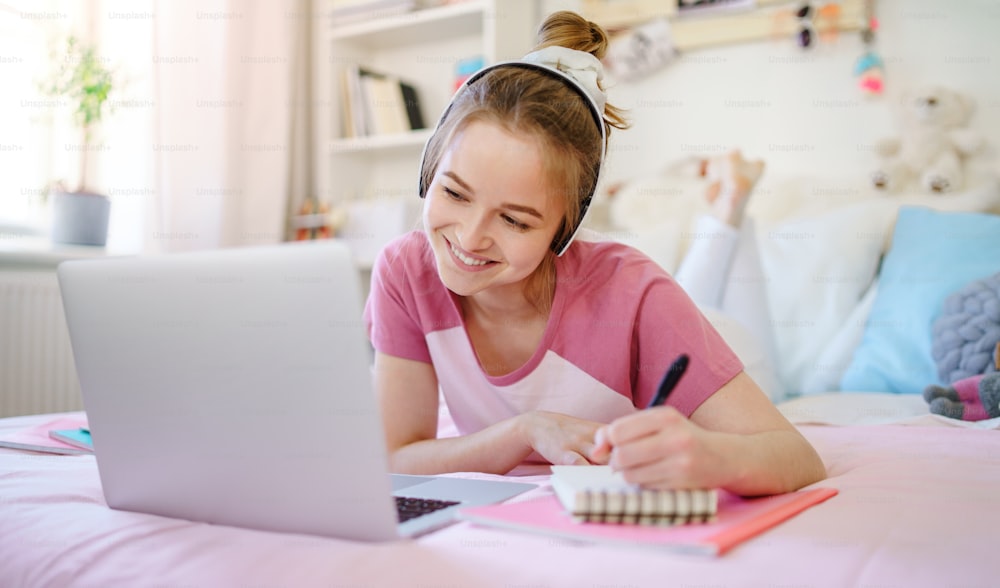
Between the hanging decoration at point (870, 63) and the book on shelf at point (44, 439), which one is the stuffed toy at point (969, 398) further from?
the book on shelf at point (44, 439)

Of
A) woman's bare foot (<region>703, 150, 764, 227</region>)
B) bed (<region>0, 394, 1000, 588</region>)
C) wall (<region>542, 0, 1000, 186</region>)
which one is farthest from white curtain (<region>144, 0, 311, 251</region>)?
bed (<region>0, 394, 1000, 588</region>)

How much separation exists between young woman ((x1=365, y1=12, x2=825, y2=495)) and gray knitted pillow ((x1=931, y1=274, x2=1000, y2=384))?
0.80m

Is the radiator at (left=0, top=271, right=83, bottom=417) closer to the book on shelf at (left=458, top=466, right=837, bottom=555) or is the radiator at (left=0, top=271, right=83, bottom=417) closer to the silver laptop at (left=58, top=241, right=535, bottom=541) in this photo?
the silver laptop at (left=58, top=241, right=535, bottom=541)

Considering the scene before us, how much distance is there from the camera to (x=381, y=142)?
2850mm

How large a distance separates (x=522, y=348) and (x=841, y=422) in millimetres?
→ 662

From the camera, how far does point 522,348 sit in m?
1.13

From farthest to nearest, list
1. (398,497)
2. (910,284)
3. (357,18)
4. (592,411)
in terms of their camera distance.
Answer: (357,18) < (910,284) < (592,411) < (398,497)

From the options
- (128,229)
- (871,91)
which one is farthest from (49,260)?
(871,91)

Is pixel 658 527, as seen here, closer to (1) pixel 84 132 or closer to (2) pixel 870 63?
(2) pixel 870 63

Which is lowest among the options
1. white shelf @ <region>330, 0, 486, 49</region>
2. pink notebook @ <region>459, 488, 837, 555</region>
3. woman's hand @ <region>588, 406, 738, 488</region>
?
pink notebook @ <region>459, 488, 837, 555</region>

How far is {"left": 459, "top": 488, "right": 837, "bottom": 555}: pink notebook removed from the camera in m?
0.59

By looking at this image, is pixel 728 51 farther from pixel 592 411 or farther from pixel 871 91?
pixel 592 411

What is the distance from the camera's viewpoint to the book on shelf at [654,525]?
593 millimetres

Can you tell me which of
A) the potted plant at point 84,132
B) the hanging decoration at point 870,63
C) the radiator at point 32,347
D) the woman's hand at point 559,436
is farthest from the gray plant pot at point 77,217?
Answer: the hanging decoration at point 870,63
